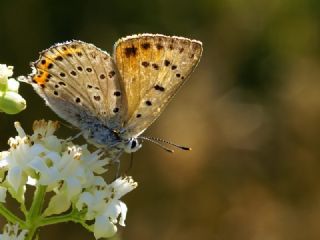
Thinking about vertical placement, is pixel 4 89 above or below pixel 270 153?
above

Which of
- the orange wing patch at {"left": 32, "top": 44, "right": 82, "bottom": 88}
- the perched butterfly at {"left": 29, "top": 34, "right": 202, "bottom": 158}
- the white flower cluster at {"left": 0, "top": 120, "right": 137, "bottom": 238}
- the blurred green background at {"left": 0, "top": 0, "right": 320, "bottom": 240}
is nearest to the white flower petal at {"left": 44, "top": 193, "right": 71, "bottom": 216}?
the white flower cluster at {"left": 0, "top": 120, "right": 137, "bottom": 238}

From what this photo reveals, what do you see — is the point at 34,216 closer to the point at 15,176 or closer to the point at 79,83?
the point at 15,176

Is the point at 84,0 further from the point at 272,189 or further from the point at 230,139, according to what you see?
the point at 272,189

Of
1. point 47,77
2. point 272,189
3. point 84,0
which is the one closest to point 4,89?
point 47,77

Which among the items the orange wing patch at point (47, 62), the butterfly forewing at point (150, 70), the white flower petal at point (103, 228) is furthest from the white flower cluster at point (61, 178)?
the butterfly forewing at point (150, 70)

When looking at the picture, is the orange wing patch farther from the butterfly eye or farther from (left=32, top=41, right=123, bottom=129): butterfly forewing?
the butterfly eye

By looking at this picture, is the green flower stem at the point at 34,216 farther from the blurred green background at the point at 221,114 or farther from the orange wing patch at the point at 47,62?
the blurred green background at the point at 221,114
